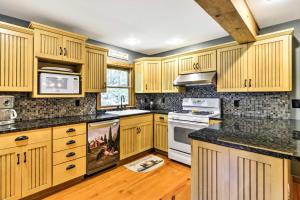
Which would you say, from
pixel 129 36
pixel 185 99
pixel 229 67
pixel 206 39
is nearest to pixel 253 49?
pixel 229 67

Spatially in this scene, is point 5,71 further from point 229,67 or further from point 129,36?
point 229,67

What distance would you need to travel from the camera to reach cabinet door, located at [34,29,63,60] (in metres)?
2.23

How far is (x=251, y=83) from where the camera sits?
101 inches

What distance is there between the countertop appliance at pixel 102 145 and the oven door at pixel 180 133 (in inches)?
40.0

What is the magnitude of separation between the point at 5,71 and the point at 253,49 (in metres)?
3.44

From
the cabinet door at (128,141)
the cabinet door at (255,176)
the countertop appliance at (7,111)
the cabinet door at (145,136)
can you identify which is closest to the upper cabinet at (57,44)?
the countertop appliance at (7,111)

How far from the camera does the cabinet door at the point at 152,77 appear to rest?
383cm

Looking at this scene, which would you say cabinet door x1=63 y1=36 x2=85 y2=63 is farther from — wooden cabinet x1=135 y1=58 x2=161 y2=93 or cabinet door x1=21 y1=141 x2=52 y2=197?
wooden cabinet x1=135 y1=58 x2=161 y2=93

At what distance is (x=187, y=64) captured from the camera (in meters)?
3.37

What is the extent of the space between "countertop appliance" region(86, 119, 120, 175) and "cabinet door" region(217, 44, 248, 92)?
1.98m

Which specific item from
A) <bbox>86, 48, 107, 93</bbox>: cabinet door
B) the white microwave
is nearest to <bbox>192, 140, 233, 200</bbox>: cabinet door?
the white microwave

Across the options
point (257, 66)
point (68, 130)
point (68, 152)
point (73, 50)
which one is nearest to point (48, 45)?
point (73, 50)

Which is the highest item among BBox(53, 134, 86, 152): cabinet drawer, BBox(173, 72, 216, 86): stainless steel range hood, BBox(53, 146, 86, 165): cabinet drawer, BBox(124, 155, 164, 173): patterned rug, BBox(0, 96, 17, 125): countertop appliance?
BBox(173, 72, 216, 86): stainless steel range hood

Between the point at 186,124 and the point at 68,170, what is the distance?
1.98m
